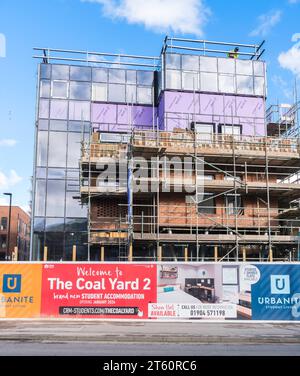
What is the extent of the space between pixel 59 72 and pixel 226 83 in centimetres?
1319

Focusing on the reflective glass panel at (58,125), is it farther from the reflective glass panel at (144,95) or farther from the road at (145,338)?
the road at (145,338)

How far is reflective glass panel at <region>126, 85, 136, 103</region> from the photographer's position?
37359 millimetres

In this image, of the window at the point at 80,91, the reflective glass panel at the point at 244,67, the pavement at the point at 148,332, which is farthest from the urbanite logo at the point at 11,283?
the reflective glass panel at the point at 244,67

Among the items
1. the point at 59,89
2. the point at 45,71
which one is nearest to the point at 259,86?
the point at 59,89

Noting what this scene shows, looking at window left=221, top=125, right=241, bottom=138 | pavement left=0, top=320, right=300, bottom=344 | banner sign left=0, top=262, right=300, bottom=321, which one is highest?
window left=221, top=125, right=241, bottom=138

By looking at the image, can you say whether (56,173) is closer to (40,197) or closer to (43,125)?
(40,197)

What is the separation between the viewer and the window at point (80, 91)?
121ft

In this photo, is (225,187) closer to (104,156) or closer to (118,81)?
(104,156)

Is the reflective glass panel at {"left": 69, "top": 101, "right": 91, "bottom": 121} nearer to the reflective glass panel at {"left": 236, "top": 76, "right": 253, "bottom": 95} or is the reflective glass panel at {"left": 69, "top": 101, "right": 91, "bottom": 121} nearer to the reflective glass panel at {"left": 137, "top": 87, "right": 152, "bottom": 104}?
the reflective glass panel at {"left": 137, "top": 87, "right": 152, "bottom": 104}

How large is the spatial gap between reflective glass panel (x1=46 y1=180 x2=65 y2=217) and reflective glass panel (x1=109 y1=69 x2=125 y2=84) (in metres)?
9.62

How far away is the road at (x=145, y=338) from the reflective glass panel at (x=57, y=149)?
19804 millimetres

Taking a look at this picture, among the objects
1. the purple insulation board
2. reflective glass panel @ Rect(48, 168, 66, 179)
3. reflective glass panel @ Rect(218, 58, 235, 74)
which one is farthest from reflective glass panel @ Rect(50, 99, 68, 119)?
reflective glass panel @ Rect(218, 58, 235, 74)

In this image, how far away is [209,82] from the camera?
35.6m
